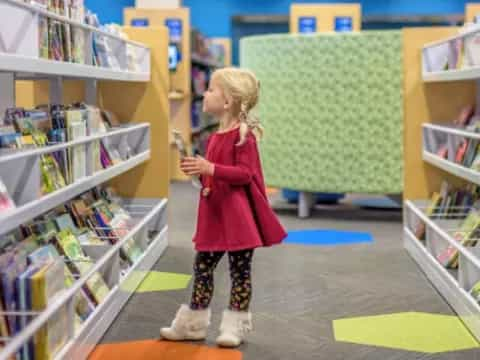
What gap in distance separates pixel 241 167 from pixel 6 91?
1.05 m

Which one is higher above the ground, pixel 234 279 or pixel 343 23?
pixel 343 23

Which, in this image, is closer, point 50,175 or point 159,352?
point 50,175

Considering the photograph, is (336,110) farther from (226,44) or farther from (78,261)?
(226,44)

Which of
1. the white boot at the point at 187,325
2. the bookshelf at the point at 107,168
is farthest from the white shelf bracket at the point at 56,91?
the white boot at the point at 187,325

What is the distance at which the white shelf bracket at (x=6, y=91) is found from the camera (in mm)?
3007

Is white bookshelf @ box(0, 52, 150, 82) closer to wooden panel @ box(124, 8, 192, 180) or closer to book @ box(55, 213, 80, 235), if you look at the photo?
book @ box(55, 213, 80, 235)

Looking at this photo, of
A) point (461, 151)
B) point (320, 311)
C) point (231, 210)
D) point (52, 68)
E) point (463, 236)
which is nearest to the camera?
point (52, 68)

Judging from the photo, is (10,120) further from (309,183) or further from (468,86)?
(309,183)

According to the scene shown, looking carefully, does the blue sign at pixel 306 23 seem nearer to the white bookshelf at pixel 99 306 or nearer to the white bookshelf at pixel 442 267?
the white bookshelf at pixel 442 267

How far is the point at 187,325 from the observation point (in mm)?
2871

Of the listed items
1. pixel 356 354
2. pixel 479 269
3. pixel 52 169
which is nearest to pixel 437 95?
pixel 479 269

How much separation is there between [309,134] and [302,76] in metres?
0.45

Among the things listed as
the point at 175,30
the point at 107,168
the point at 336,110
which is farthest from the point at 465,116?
the point at 175,30

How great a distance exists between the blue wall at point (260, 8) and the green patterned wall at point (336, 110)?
6511 mm
